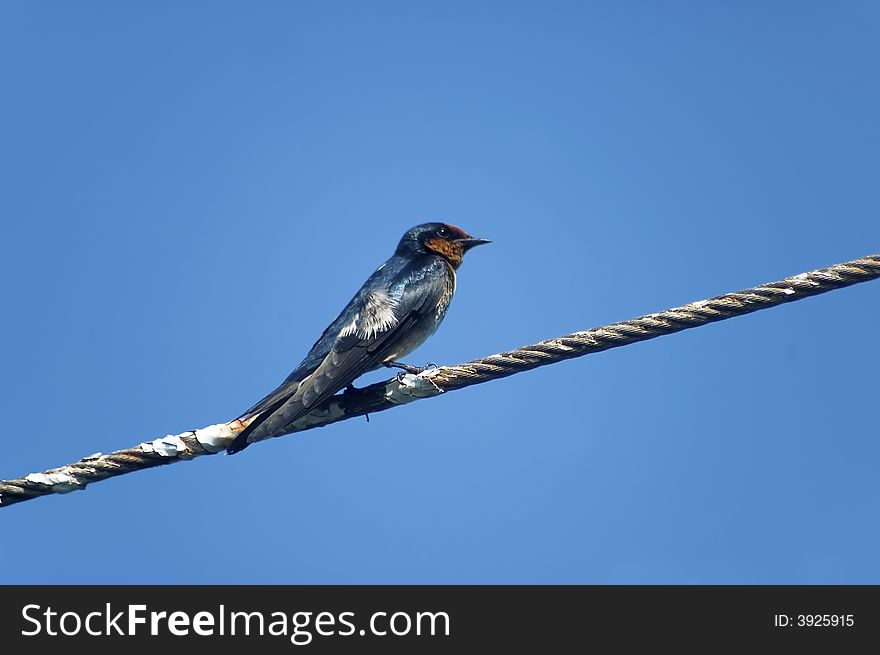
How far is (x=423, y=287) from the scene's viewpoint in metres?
7.48

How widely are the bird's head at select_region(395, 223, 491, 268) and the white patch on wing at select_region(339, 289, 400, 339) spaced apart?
1.21 metres

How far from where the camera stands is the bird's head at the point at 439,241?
27.4 feet

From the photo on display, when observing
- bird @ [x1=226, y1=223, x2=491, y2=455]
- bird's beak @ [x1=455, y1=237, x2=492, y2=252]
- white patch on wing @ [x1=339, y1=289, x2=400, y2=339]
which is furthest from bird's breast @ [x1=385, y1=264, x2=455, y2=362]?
bird's beak @ [x1=455, y1=237, x2=492, y2=252]

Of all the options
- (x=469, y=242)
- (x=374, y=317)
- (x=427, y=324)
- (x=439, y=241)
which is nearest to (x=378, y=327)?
(x=374, y=317)

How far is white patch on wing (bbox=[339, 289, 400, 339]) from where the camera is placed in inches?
266

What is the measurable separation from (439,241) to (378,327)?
5.79ft

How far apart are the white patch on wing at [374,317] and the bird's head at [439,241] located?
1.21m

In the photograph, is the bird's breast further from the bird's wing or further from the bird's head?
the bird's head

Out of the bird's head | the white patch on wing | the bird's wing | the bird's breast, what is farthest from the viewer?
the bird's head

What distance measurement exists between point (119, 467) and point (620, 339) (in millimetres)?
2643

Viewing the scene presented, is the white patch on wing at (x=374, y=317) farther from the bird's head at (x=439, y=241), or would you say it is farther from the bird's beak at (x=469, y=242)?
the bird's beak at (x=469, y=242)

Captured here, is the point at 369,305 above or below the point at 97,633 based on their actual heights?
above

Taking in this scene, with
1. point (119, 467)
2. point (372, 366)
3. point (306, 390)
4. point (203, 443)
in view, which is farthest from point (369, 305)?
point (119, 467)

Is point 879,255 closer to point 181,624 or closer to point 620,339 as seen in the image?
point 620,339
